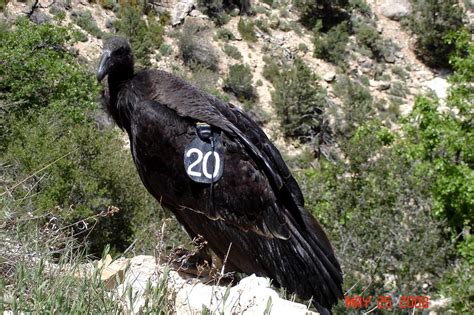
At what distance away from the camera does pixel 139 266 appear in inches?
166

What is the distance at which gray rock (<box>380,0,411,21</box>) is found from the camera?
115 feet

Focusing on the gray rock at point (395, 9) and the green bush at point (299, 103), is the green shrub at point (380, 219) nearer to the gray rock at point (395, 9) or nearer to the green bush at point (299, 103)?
the green bush at point (299, 103)

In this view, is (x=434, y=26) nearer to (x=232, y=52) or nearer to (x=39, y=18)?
(x=232, y=52)

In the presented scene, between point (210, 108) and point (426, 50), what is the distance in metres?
30.8

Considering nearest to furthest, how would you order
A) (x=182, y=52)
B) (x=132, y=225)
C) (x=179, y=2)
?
(x=132, y=225)
(x=182, y=52)
(x=179, y=2)

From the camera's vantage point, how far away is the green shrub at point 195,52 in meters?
27.2

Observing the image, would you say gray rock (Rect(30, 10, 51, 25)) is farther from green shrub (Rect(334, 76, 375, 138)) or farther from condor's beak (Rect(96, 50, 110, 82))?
condor's beak (Rect(96, 50, 110, 82))

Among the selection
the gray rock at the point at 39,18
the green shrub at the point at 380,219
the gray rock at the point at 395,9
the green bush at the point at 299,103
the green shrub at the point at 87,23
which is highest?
the green shrub at the point at 380,219

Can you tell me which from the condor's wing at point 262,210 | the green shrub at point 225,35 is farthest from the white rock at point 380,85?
the condor's wing at point 262,210

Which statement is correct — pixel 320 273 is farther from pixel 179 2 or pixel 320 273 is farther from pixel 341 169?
pixel 179 2

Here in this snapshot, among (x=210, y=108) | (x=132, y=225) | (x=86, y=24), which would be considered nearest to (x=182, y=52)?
(x=86, y=24)

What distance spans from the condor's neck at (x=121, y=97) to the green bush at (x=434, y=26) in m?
29.9

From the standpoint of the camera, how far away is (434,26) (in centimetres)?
3259
